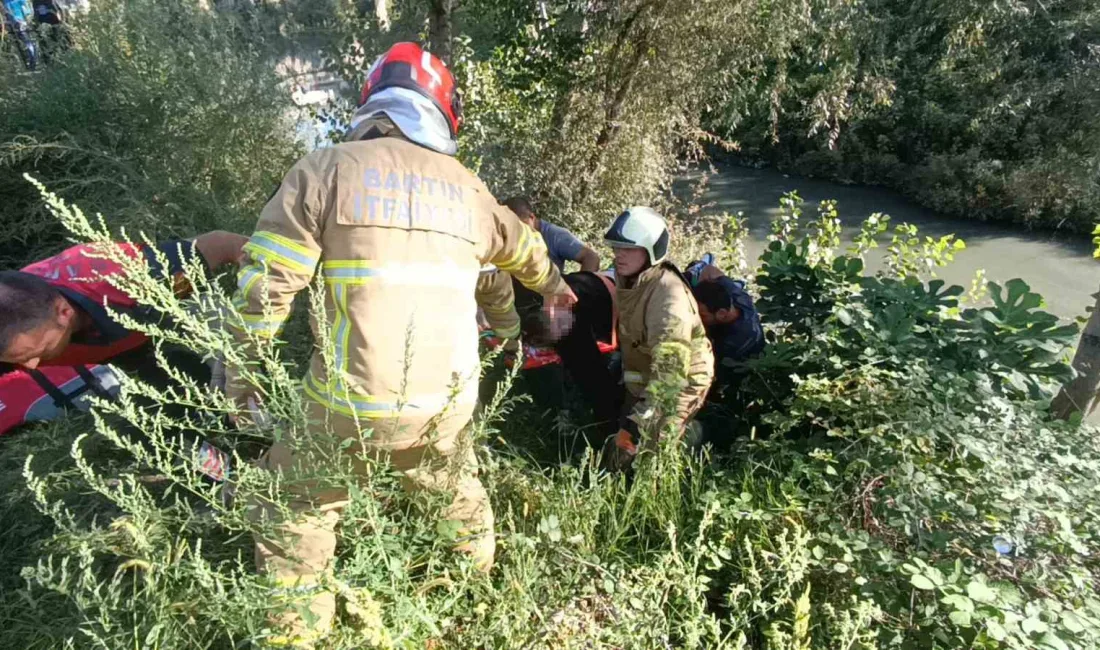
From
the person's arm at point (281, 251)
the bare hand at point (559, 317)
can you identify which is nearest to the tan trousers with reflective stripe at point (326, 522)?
the person's arm at point (281, 251)

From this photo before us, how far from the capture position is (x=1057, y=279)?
943 cm

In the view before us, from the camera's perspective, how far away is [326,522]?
1.74 meters

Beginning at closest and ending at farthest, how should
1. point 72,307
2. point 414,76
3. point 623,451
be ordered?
point 414,76
point 72,307
point 623,451

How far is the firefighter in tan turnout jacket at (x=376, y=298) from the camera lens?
5.95 ft

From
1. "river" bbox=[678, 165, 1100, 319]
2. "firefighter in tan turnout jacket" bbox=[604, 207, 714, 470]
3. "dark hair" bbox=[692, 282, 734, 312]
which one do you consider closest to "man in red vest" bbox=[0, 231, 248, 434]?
"firefighter in tan turnout jacket" bbox=[604, 207, 714, 470]

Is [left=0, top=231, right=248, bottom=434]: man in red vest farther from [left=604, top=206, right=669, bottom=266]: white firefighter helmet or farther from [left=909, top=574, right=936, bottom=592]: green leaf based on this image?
[left=909, top=574, right=936, bottom=592]: green leaf

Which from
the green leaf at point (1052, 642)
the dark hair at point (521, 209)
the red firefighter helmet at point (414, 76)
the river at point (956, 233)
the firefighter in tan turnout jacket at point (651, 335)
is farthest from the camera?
the river at point (956, 233)

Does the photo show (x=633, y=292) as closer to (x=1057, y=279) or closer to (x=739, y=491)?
(x=739, y=491)

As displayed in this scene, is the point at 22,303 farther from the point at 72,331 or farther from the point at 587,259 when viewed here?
the point at 587,259

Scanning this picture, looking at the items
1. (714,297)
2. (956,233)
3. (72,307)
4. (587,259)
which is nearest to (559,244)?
(587,259)

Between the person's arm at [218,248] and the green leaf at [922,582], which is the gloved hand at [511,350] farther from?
the green leaf at [922,582]

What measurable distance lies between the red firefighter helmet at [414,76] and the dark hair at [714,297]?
1553mm

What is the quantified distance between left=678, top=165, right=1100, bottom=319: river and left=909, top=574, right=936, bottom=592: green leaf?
→ 7.49 metres

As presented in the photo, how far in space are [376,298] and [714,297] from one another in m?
1.85
